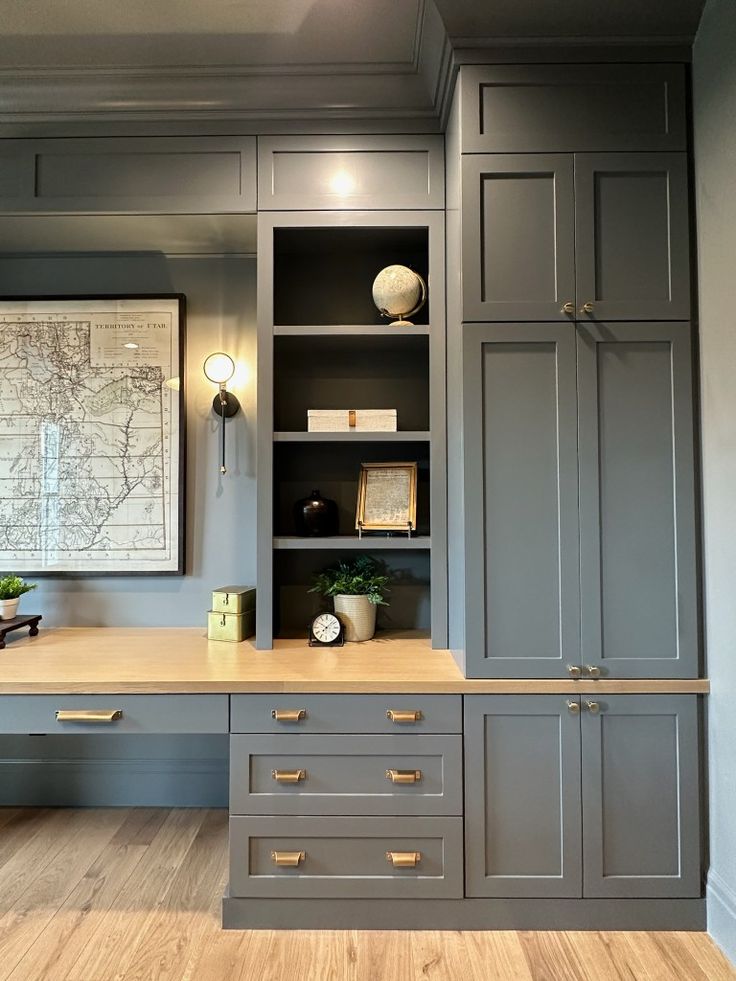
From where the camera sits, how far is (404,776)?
1856 millimetres

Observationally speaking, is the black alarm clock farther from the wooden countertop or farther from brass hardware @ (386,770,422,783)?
brass hardware @ (386,770,422,783)

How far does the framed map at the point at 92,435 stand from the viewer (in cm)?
262

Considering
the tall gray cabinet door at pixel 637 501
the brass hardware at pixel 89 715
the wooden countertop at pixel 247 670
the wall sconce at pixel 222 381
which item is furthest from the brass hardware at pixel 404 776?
the wall sconce at pixel 222 381

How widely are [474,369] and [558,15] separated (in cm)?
107

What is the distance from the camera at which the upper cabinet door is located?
6.29 ft

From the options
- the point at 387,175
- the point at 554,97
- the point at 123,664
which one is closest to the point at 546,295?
the point at 554,97

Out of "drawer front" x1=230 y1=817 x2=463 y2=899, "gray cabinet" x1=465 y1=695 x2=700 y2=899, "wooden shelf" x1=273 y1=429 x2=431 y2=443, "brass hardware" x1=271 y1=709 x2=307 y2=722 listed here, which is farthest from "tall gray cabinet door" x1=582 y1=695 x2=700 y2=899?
"wooden shelf" x1=273 y1=429 x2=431 y2=443

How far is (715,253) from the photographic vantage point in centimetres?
183

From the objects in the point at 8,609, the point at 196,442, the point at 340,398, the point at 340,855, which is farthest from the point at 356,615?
the point at 8,609

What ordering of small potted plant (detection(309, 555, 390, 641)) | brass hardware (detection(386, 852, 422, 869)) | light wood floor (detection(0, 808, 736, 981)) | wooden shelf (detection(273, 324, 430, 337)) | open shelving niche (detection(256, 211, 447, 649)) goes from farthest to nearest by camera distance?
open shelving niche (detection(256, 211, 447, 649))
small potted plant (detection(309, 555, 390, 641))
wooden shelf (detection(273, 324, 430, 337))
brass hardware (detection(386, 852, 422, 869))
light wood floor (detection(0, 808, 736, 981))

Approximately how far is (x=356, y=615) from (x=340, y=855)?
787 mm

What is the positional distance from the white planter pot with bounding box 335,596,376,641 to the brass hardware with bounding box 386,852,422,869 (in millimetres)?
729

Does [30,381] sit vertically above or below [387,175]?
below

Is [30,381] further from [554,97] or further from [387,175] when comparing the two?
[554,97]
